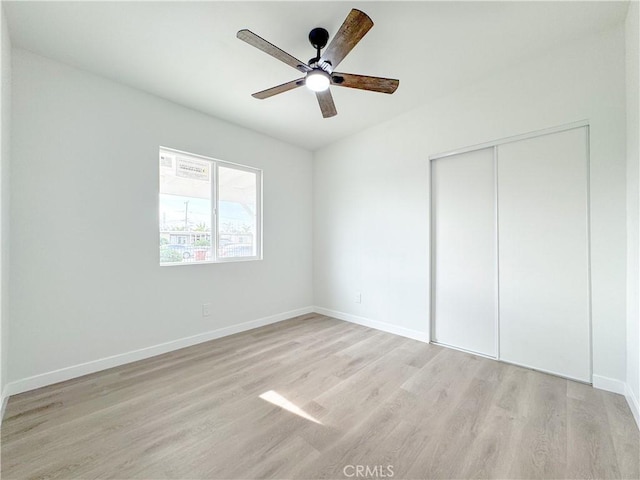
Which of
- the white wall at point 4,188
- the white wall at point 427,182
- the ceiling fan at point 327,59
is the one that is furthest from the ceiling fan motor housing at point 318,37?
the white wall at point 4,188

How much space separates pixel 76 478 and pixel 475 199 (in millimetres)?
3501

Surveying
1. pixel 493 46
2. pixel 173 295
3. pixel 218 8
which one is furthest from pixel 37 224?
pixel 493 46

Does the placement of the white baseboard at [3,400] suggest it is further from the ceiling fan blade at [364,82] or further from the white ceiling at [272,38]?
the ceiling fan blade at [364,82]

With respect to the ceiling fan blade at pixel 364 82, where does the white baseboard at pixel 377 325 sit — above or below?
below

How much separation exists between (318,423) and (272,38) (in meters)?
2.74

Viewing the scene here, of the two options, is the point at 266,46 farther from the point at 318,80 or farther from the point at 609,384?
the point at 609,384

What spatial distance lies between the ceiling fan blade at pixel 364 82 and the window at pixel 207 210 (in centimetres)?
191

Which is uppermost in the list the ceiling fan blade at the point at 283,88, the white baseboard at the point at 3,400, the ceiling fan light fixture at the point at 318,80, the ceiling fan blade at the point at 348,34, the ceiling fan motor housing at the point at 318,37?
the ceiling fan motor housing at the point at 318,37

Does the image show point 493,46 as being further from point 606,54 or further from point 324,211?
point 324,211

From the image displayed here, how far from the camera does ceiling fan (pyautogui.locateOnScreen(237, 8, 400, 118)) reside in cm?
154

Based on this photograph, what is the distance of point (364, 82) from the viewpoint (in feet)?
6.46

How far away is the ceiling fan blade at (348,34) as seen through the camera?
1462mm

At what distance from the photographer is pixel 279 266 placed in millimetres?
→ 3895

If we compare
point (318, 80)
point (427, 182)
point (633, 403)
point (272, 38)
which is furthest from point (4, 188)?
point (633, 403)
